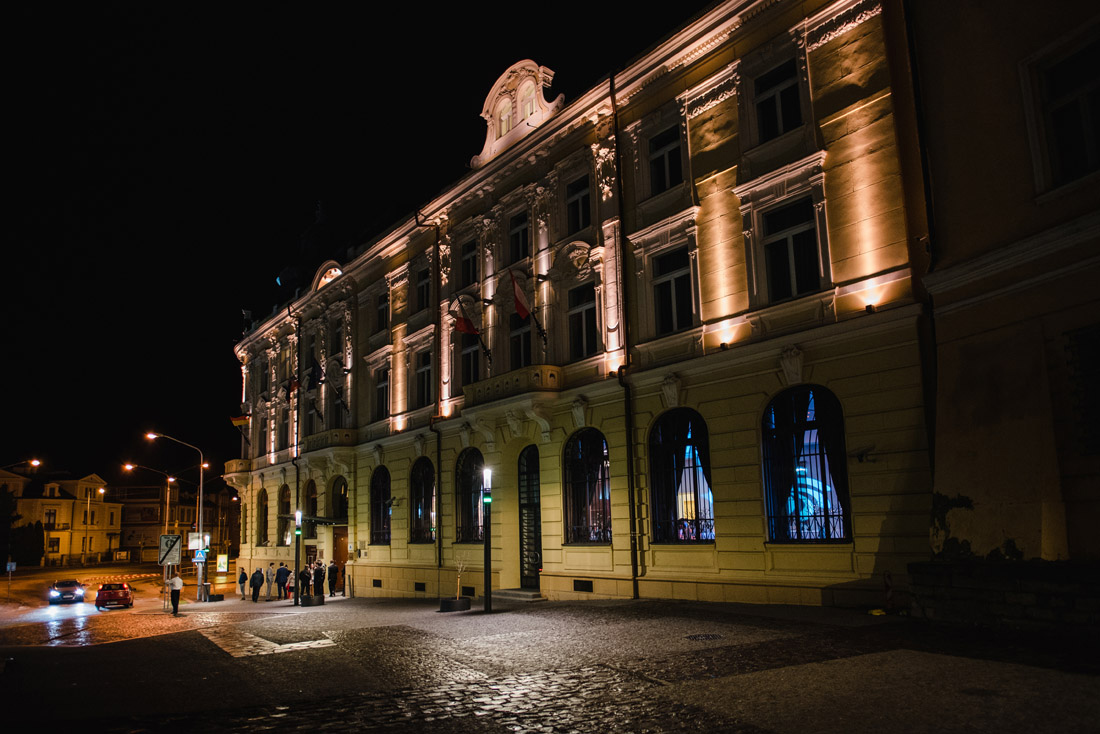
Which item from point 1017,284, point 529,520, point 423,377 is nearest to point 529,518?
point 529,520

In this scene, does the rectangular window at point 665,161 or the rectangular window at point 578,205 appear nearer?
the rectangular window at point 665,161

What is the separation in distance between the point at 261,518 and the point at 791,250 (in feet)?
132

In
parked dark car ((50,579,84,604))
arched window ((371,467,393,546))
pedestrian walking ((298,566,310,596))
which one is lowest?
parked dark car ((50,579,84,604))

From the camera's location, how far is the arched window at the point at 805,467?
58.3ft

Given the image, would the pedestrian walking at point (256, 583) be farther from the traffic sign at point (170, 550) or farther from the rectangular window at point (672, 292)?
the rectangular window at point (672, 292)

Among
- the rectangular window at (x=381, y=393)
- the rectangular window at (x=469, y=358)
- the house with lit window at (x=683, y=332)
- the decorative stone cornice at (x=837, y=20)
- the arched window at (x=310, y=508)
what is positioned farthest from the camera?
the arched window at (x=310, y=508)

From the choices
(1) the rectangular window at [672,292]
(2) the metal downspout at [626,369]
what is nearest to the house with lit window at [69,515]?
(2) the metal downspout at [626,369]

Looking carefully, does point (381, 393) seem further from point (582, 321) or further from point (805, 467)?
point (805, 467)

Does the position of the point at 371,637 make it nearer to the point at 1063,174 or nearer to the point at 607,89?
the point at 1063,174

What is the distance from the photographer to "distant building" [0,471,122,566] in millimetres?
100750

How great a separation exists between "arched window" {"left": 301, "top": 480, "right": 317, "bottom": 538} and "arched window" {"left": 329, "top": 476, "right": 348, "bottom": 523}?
8.19ft

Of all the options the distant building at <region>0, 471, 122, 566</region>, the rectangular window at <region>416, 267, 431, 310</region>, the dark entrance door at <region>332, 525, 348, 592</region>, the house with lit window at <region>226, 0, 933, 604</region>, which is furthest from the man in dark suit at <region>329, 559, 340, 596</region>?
the distant building at <region>0, 471, 122, 566</region>

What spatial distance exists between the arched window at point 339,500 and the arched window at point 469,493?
453 inches

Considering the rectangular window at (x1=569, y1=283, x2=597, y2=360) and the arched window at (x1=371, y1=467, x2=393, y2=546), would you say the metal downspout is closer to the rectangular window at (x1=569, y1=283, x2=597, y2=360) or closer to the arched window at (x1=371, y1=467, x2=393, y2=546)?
the rectangular window at (x1=569, y1=283, x2=597, y2=360)
